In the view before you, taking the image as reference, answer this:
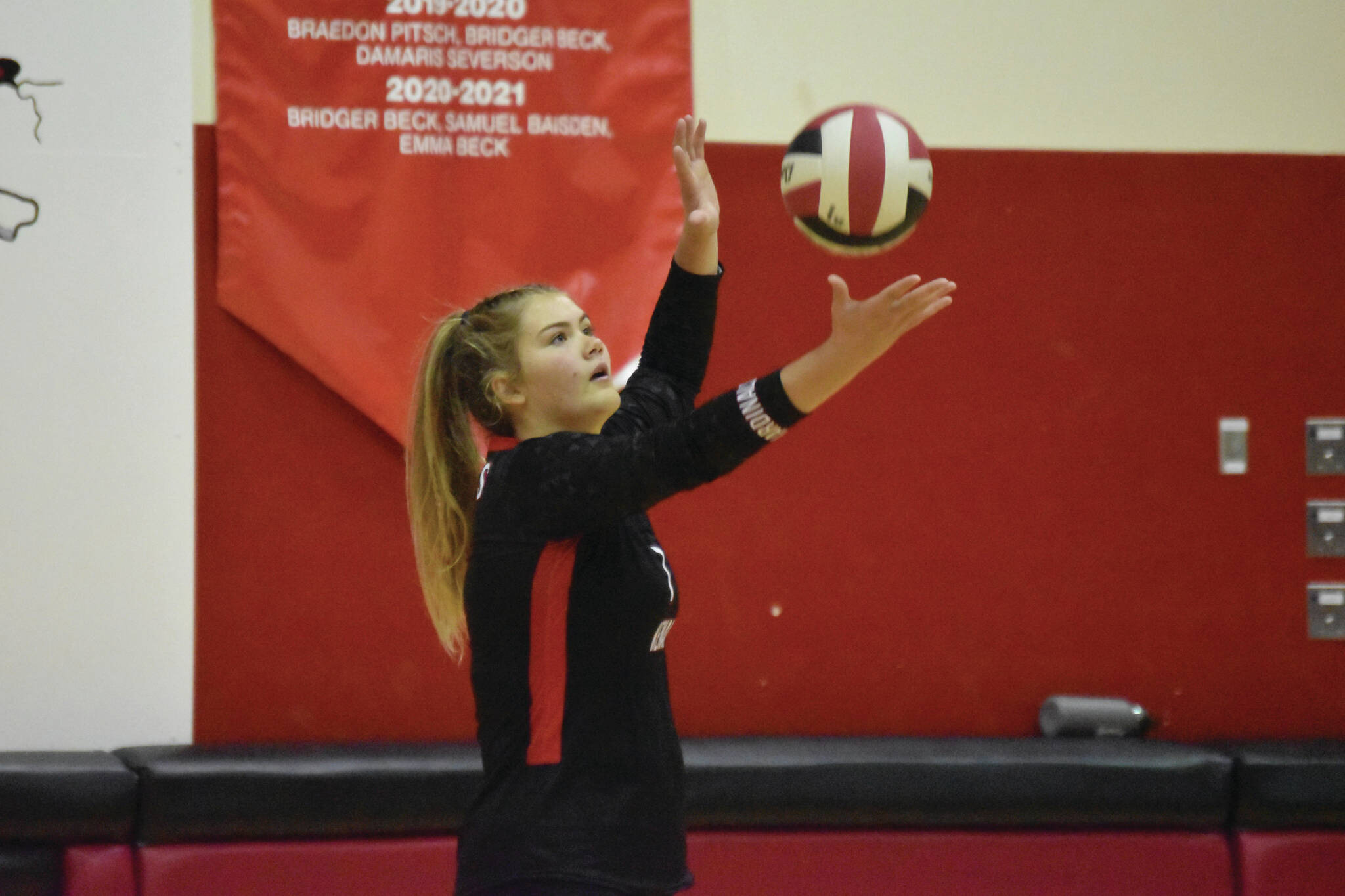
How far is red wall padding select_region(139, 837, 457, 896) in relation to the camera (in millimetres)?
2732

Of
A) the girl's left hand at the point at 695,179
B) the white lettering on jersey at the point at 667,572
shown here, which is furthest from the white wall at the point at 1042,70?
the white lettering on jersey at the point at 667,572

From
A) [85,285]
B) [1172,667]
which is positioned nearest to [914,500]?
[1172,667]

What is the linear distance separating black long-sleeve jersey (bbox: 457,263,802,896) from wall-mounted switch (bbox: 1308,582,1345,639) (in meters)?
2.28

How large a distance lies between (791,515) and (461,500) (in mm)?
1479

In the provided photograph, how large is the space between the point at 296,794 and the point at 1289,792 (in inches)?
84.8

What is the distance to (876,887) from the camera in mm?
2887

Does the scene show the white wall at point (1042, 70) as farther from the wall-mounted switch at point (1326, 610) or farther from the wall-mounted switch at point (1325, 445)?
the wall-mounted switch at point (1326, 610)

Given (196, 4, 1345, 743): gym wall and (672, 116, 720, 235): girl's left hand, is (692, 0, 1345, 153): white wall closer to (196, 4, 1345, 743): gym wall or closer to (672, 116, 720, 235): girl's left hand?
(196, 4, 1345, 743): gym wall

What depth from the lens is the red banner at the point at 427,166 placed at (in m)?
2.94

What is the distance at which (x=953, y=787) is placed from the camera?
113 inches

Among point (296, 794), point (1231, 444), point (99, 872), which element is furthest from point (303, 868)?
point (1231, 444)

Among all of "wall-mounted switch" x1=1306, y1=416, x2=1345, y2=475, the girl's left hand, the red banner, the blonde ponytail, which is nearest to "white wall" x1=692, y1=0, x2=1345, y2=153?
the red banner

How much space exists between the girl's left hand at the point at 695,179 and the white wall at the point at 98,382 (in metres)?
1.60

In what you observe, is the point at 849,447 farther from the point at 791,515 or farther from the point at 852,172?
the point at 852,172
